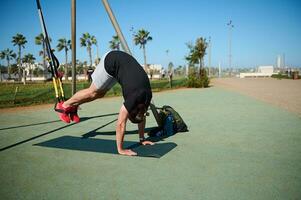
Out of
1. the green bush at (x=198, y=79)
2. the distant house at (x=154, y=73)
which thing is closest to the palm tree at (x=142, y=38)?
the distant house at (x=154, y=73)

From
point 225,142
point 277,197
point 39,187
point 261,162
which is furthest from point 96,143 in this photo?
point 277,197

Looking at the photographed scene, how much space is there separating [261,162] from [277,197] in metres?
1.16

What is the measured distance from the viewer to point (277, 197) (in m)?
2.71

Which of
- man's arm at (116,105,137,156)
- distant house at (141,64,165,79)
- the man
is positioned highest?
distant house at (141,64,165,79)

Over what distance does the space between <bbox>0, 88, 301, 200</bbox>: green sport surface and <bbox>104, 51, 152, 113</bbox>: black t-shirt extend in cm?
93

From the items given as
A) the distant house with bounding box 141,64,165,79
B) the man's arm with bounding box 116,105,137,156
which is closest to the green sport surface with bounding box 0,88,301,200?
the man's arm with bounding box 116,105,137,156

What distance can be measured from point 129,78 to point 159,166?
141cm

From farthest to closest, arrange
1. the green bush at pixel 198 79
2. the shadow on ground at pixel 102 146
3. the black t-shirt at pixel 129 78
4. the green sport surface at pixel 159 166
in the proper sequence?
the green bush at pixel 198 79 → the shadow on ground at pixel 102 146 → the black t-shirt at pixel 129 78 → the green sport surface at pixel 159 166

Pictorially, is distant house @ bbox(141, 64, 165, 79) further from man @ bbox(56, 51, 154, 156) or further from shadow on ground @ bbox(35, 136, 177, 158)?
man @ bbox(56, 51, 154, 156)

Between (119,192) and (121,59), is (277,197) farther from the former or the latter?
(121,59)

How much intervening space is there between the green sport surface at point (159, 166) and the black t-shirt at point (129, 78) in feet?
3.06

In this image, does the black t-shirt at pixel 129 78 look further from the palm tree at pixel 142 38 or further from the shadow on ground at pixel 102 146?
the palm tree at pixel 142 38

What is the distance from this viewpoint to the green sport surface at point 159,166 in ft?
9.48

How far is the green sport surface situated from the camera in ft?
9.48
